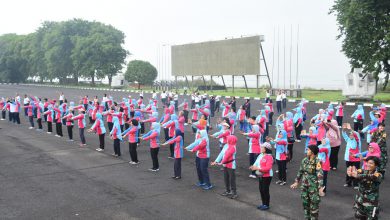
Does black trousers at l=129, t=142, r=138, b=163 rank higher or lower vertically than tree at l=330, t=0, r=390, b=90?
lower

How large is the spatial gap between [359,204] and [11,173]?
1017 cm

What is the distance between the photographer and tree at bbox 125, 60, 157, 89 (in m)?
67.2

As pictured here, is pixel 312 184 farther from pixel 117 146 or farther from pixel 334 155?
pixel 117 146

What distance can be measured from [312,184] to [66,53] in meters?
73.8

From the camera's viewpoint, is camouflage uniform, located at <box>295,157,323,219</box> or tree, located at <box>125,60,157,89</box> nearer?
camouflage uniform, located at <box>295,157,323,219</box>

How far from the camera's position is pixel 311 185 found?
23.9 ft

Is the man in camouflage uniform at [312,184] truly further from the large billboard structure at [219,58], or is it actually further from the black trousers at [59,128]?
the large billboard structure at [219,58]

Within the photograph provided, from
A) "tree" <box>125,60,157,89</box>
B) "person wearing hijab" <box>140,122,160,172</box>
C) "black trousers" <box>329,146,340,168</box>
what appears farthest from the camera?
"tree" <box>125,60,157,89</box>

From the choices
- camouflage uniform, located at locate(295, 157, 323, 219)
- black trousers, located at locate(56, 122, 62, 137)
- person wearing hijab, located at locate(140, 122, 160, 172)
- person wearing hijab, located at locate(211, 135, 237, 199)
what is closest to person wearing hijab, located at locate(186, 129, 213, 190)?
person wearing hijab, located at locate(211, 135, 237, 199)

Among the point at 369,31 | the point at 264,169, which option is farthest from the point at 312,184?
the point at 369,31

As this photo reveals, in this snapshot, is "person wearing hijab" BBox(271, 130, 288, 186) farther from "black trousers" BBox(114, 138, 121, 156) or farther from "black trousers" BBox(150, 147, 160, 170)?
"black trousers" BBox(114, 138, 121, 156)

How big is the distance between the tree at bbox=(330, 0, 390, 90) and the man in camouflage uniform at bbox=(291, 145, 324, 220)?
2501cm

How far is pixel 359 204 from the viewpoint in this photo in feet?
22.9

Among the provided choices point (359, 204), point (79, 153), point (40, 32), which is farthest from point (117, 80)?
point (359, 204)
